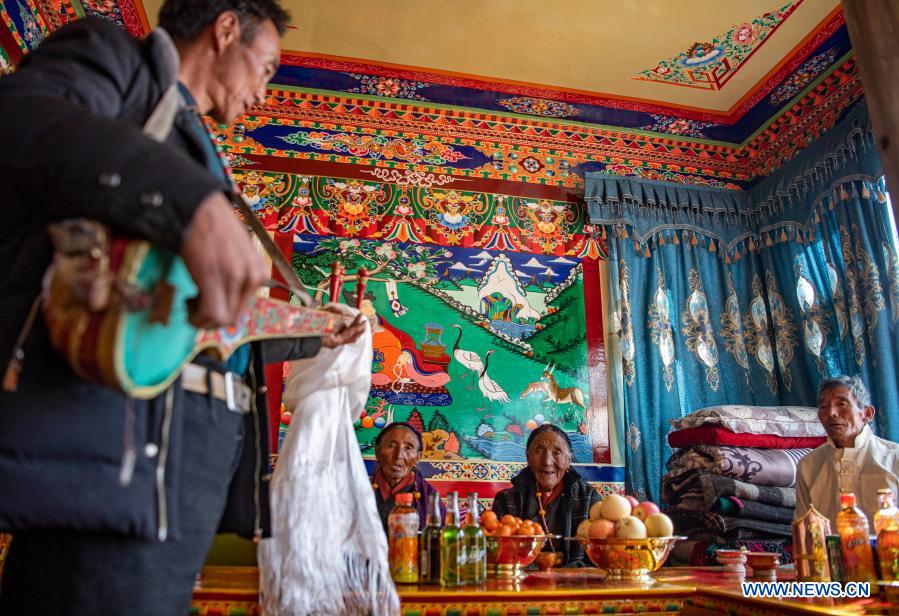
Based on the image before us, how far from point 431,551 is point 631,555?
570 mm

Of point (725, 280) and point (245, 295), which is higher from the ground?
point (725, 280)

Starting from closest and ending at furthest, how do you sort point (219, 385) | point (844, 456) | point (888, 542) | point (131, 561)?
point (131, 561) < point (219, 385) < point (888, 542) < point (844, 456)

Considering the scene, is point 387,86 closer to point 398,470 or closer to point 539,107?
point 539,107

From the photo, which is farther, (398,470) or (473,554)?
(398,470)

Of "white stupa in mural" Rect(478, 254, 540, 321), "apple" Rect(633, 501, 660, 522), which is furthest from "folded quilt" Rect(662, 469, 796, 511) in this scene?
"apple" Rect(633, 501, 660, 522)

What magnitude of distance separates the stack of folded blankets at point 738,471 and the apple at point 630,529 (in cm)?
168

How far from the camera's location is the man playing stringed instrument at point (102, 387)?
62 centimetres

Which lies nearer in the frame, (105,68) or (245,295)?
(245,295)

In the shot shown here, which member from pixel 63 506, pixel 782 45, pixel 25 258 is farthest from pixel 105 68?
pixel 782 45

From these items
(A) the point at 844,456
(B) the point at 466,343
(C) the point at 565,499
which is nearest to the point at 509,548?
(C) the point at 565,499

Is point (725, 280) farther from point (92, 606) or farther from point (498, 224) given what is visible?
point (92, 606)

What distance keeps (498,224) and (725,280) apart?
164 cm

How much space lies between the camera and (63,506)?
2.19 feet

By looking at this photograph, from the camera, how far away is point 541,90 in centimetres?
432
